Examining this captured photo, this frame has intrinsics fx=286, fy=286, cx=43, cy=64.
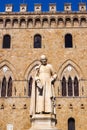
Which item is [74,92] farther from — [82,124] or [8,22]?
[8,22]

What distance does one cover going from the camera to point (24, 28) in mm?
22656

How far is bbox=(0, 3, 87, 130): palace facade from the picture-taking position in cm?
2009

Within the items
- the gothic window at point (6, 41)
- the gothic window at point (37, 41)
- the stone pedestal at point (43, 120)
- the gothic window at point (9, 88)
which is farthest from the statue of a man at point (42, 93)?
the gothic window at point (6, 41)

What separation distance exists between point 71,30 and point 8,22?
507cm

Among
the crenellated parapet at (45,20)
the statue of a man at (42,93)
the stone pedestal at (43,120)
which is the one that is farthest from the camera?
the crenellated parapet at (45,20)

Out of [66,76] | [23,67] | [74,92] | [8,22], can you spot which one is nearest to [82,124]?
[74,92]

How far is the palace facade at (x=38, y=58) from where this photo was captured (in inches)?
791

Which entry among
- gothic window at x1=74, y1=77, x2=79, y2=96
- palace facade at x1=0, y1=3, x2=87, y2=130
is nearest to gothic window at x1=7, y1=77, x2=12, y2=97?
palace facade at x1=0, y1=3, x2=87, y2=130

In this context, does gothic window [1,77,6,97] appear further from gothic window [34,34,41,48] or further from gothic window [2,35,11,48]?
gothic window [34,34,41,48]

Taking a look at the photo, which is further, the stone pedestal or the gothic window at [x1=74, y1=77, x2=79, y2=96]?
the gothic window at [x1=74, y1=77, x2=79, y2=96]

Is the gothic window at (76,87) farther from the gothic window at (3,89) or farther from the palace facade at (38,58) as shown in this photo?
the gothic window at (3,89)

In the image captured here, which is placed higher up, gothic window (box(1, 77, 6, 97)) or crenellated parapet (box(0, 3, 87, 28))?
crenellated parapet (box(0, 3, 87, 28))

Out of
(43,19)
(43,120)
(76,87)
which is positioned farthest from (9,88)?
(43,120)

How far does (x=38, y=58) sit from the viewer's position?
21656 mm
